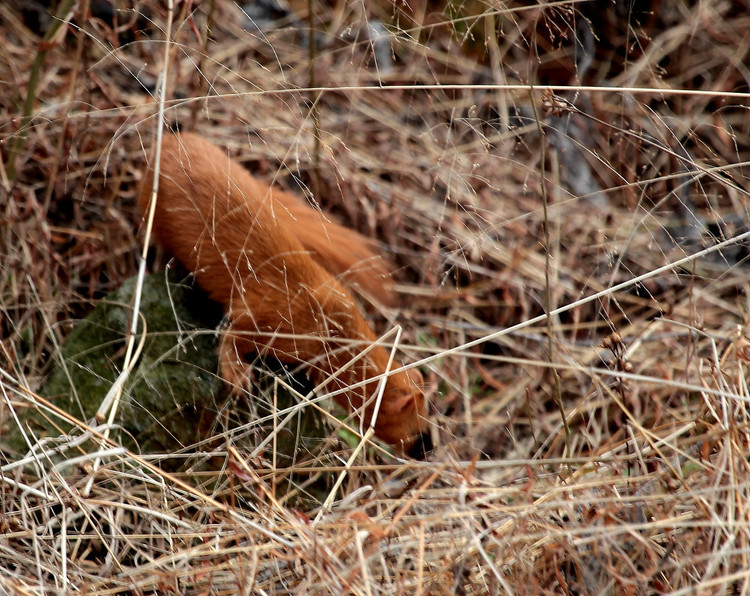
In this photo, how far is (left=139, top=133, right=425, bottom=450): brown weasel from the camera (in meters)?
2.45

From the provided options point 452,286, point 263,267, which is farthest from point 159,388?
point 452,286

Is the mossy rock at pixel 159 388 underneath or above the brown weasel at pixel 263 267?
underneath

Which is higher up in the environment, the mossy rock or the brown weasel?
the brown weasel

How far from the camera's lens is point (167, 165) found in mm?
2840

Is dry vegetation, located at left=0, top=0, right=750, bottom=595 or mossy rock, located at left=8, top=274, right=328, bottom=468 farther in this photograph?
mossy rock, located at left=8, top=274, right=328, bottom=468

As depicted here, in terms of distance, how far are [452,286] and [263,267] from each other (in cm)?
114

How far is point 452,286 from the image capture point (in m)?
3.51

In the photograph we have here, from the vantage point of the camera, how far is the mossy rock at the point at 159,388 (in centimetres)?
237

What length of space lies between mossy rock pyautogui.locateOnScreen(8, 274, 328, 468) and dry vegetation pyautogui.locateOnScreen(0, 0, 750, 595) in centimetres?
11

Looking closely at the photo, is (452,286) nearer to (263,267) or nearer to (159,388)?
(263,267)

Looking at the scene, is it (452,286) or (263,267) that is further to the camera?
(452,286)

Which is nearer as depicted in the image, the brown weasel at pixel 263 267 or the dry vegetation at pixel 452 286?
the dry vegetation at pixel 452 286

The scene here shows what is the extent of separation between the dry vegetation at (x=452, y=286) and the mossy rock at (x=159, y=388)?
11 centimetres

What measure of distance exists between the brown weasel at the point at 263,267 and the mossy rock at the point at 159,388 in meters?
0.11
